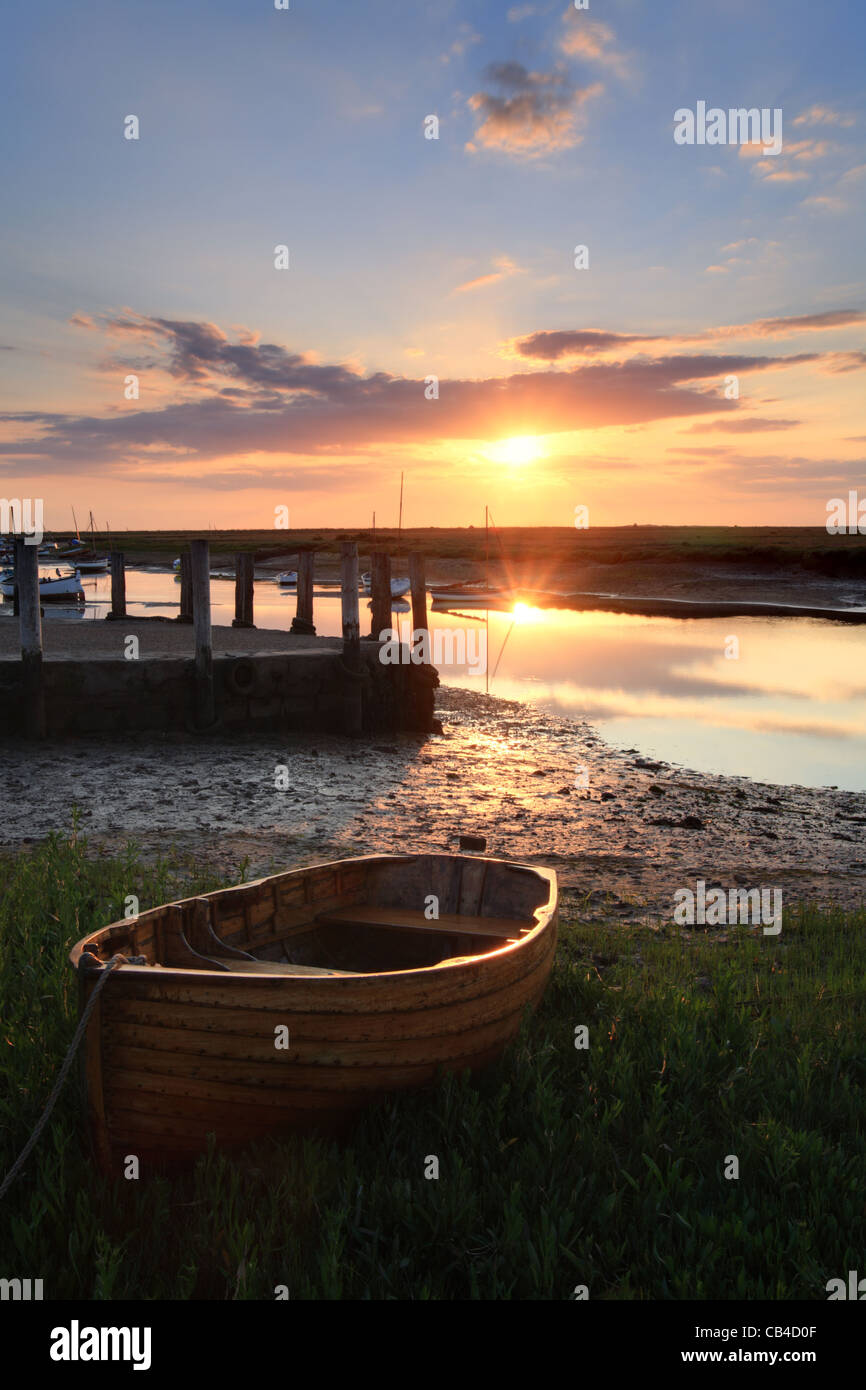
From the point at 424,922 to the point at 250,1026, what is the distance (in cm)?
265

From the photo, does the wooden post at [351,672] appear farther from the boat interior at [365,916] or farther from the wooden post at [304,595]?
the boat interior at [365,916]

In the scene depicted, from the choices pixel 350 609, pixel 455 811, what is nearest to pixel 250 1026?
pixel 455 811

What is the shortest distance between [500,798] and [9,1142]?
960 cm

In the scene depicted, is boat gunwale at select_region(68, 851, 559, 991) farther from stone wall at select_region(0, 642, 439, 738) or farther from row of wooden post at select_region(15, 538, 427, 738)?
stone wall at select_region(0, 642, 439, 738)

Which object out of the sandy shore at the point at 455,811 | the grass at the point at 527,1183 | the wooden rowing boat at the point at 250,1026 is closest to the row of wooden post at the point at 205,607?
the sandy shore at the point at 455,811

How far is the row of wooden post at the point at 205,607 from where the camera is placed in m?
14.3

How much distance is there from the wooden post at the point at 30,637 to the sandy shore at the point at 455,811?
53 cm

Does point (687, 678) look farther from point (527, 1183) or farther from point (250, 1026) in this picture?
point (250, 1026)

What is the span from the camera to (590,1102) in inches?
210

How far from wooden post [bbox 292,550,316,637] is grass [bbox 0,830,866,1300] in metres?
17.0

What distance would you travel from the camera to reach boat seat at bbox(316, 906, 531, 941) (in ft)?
22.5

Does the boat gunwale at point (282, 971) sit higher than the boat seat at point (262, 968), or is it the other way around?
the boat gunwale at point (282, 971)
